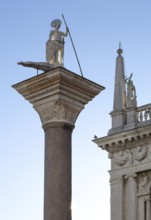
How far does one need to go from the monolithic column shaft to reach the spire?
1604 centimetres

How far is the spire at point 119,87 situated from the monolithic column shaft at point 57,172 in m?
16.0

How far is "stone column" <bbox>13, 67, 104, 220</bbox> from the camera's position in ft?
60.1

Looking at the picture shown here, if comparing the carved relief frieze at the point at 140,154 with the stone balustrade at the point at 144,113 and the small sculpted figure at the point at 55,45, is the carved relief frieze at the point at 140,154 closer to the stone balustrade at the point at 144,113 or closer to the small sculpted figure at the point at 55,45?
the stone balustrade at the point at 144,113

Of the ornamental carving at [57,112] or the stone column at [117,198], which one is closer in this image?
the ornamental carving at [57,112]

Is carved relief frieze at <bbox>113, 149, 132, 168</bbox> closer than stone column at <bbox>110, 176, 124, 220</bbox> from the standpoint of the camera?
No

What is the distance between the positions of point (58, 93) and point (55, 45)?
1.60 m

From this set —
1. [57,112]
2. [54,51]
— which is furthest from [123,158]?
[57,112]

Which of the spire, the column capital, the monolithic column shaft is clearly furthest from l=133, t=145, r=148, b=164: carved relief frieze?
the monolithic column shaft

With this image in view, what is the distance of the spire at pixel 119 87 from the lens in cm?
3519

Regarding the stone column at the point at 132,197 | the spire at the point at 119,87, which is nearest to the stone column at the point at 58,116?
the stone column at the point at 132,197

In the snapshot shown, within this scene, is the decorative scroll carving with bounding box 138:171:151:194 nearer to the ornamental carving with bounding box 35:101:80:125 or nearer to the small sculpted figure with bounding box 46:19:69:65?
the small sculpted figure with bounding box 46:19:69:65

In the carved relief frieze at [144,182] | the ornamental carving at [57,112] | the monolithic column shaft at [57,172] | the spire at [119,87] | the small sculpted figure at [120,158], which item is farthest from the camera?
the spire at [119,87]

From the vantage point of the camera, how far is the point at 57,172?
1852 cm

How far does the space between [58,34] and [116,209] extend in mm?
14969
